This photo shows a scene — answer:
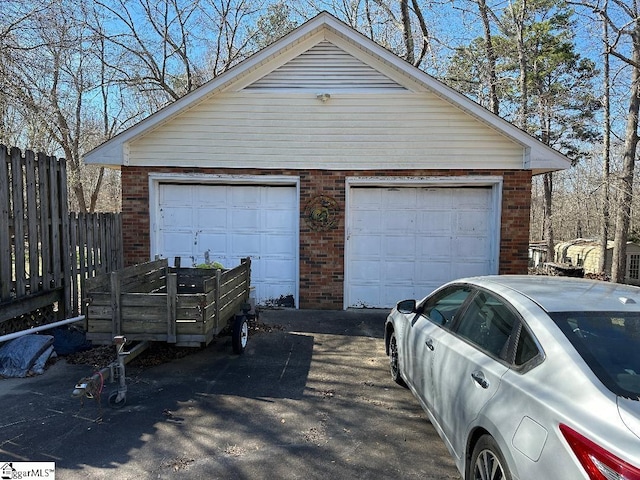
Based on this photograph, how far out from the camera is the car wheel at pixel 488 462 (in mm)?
2227

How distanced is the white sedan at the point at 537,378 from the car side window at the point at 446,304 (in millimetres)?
16

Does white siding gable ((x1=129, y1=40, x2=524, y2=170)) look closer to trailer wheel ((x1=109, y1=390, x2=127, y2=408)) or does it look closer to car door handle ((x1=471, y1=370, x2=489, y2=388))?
trailer wheel ((x1=109, y1=390, x2=127, y2=408))

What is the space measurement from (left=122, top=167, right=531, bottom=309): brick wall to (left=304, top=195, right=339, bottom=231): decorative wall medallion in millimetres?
78

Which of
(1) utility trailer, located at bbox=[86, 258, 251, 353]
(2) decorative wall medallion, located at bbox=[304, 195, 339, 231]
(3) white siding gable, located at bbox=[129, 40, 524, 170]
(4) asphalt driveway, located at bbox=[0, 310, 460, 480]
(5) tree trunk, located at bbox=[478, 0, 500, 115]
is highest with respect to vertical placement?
(5) tree trunk, located at bbox=[478, 0, 500, 115]

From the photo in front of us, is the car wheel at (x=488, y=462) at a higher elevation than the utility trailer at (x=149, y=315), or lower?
lower

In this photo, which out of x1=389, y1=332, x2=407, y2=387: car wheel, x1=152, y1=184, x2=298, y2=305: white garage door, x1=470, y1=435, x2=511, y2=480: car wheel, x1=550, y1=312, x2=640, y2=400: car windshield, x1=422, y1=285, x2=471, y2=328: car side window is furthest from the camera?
x1=152, y1=184, x2=298, y2=305: white garage door

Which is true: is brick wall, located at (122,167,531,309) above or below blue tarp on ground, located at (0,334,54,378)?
above

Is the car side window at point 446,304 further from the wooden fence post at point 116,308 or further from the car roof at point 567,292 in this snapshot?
the wooden fence post at point 116,308

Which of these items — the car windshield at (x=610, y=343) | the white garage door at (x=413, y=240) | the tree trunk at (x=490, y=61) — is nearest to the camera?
the car windshield at (x=610, y=343)

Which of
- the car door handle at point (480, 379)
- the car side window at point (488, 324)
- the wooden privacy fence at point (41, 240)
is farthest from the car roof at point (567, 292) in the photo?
the wooden privacy fence at point (41, 240)

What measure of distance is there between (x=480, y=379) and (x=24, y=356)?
5054 mm

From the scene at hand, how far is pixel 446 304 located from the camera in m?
3.73

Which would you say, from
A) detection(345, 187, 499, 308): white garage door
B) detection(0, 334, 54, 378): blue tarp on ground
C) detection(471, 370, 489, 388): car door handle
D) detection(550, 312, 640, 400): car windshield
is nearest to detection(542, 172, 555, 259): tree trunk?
detection(345, 187, 499, 308): white garage door

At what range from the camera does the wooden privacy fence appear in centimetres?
550
